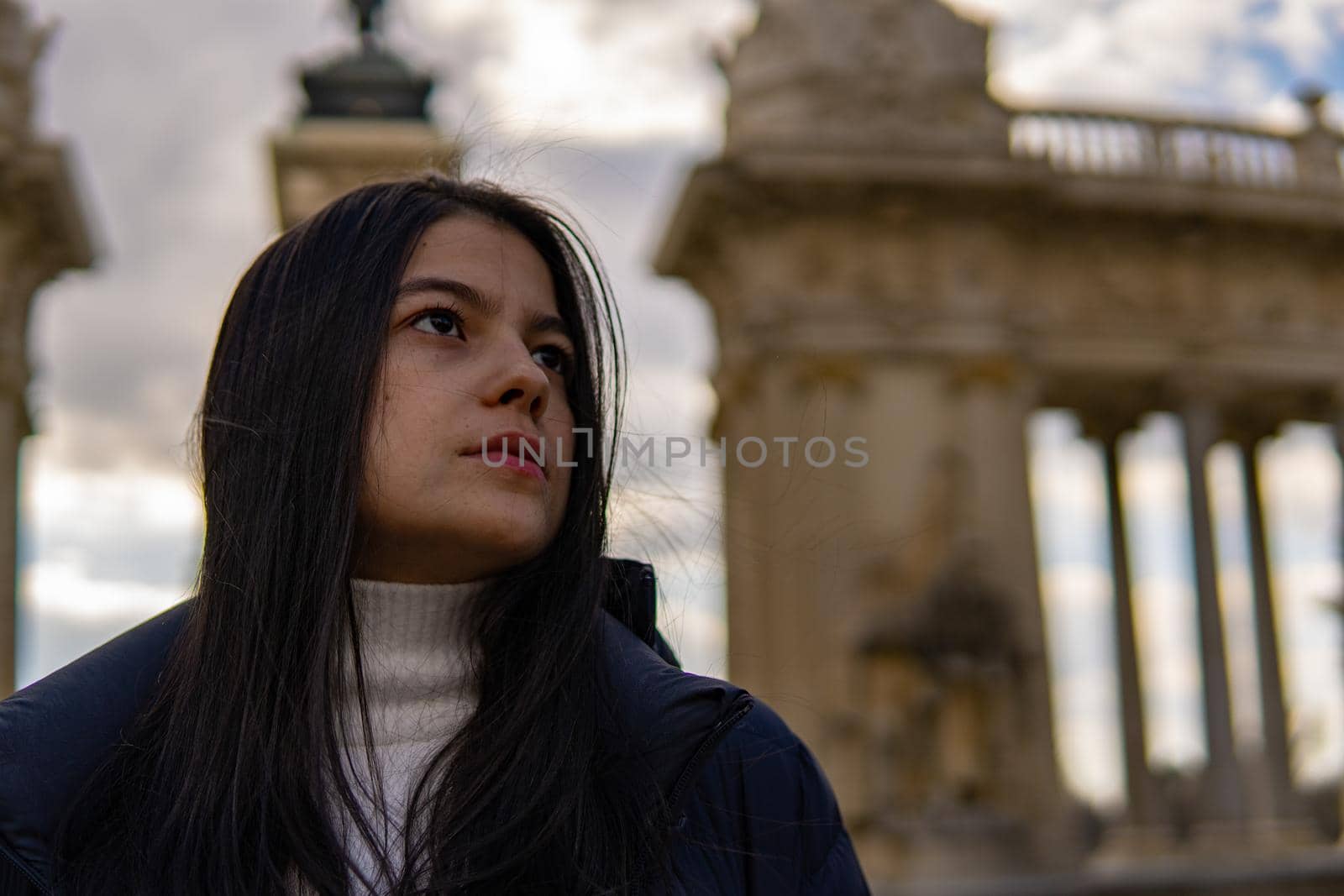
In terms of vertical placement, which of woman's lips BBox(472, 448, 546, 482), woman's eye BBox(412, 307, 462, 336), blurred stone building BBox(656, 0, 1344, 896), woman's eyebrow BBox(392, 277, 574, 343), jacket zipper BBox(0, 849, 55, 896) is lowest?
jacket zipper BBox(0, 849, 55, 896)

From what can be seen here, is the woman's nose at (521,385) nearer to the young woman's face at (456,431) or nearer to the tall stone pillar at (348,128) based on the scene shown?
the young woman's face at (456,431)

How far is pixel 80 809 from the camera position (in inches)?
100

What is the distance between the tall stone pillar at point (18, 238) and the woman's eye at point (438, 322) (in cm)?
2026

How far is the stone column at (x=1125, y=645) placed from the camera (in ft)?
91.9

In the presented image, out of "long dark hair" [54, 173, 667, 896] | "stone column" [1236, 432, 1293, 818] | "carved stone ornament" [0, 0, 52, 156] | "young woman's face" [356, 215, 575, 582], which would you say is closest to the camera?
"long dark hair" [54, 173, 667, 896]

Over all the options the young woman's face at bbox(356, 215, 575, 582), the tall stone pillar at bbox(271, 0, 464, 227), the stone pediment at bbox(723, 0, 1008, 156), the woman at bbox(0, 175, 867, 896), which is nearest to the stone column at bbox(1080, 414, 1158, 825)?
the stone pediment at bbox(723, 0, 1008, 156)

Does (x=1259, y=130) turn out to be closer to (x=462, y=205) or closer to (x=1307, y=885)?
(x=1307, y=885)

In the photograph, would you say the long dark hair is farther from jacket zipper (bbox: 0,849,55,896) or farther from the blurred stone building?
the blurred stone building

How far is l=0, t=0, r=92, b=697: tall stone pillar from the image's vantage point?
70.8 ft

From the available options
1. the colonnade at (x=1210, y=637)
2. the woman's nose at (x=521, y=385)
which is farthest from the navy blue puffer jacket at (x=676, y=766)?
the colonnade at (x=1210, y=637)

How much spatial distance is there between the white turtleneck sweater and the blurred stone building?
51.3 ft

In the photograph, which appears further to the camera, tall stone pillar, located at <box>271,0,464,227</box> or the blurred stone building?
the blurred stone building

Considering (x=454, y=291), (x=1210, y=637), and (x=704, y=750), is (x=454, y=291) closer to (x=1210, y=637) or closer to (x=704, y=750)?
(x=704, y=750)

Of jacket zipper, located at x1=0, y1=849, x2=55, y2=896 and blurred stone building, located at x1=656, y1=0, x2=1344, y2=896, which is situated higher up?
blurred stone building, located at x1=656, y1=0, x2=1344, y2=896
